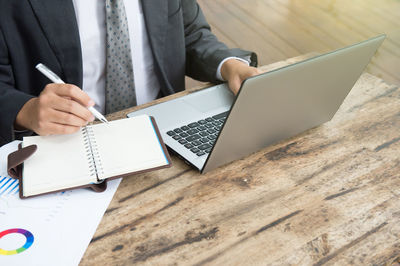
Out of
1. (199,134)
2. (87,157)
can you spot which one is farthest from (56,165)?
(199,134)

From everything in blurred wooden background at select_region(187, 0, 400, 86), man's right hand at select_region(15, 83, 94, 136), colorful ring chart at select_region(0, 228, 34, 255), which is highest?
man's right hand at select_region(15, 83, 94, 136)

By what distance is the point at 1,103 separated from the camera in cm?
96

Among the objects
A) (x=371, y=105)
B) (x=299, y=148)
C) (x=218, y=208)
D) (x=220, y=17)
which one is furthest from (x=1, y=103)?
(x=220, y=17)

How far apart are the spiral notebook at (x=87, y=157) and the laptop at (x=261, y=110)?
0.28 ft

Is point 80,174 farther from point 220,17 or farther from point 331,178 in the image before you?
point 220,17

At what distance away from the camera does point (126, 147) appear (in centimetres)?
86

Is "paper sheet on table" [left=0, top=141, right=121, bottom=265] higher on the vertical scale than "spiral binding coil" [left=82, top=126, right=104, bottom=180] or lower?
lower

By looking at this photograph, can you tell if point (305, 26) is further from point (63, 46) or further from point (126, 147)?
point (126, 147)

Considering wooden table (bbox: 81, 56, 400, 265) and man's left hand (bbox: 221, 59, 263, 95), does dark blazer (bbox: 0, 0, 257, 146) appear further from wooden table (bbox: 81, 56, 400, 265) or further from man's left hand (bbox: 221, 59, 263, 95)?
wooden table (bbox: 81, 56, 400, 265)

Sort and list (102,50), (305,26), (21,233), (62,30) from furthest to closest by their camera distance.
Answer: (305,26) < (102,50) < (62,30) < (21,233)

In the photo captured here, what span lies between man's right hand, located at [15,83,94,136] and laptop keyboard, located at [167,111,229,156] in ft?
0.71

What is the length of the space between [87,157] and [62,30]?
0.44 m

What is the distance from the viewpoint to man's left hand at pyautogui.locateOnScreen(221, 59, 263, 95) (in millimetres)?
1157

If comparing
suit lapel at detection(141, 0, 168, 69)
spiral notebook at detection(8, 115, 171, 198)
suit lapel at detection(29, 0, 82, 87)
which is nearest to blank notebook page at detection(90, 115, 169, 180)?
spiral notebook at detection(8, 115, 171, 198)
